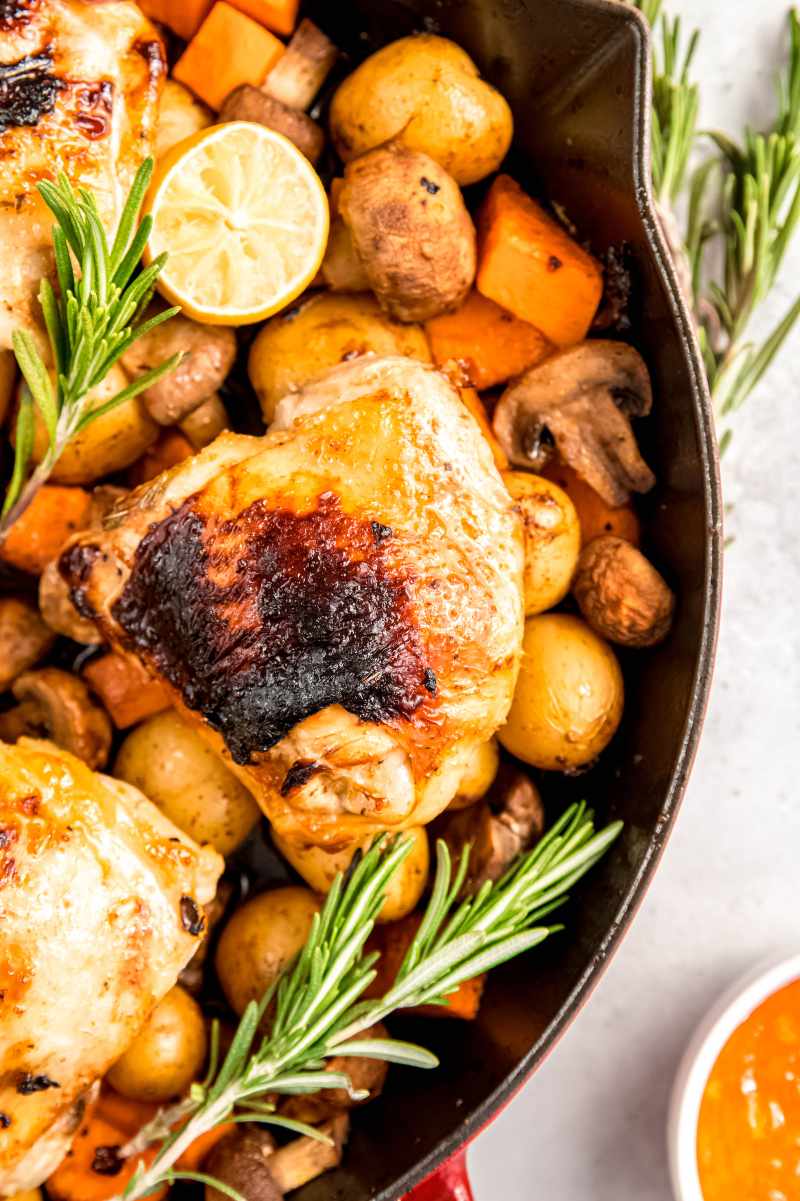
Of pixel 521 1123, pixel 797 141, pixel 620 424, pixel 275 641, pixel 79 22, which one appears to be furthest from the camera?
pixel 521 1123

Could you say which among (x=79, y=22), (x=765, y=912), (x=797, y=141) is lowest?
(x=765, y=912)

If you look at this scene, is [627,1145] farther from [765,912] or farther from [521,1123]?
[765,912]

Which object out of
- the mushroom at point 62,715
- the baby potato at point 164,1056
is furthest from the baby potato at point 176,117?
the baby potato at point 164,1056

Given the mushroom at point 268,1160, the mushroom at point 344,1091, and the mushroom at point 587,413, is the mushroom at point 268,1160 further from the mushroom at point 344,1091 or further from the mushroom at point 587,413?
the mushroom at point 587,413

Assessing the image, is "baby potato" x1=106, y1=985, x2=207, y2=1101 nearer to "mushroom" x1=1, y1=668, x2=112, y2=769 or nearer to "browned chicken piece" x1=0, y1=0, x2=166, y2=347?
"mushroom" x1=1, y1=668, x2=112, y2=769

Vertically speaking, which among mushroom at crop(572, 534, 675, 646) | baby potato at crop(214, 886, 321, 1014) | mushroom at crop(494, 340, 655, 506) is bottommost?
baby potato at crop(214, 886, 321, 1014)

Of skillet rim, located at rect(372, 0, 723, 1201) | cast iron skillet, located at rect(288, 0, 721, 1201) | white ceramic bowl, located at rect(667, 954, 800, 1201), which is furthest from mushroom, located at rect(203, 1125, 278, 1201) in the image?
white ceramic bowl, located at rect(667, 954, 800, 1201)

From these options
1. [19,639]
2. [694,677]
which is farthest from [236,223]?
[694,677]

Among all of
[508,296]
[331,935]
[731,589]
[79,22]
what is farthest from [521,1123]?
[79,22]
